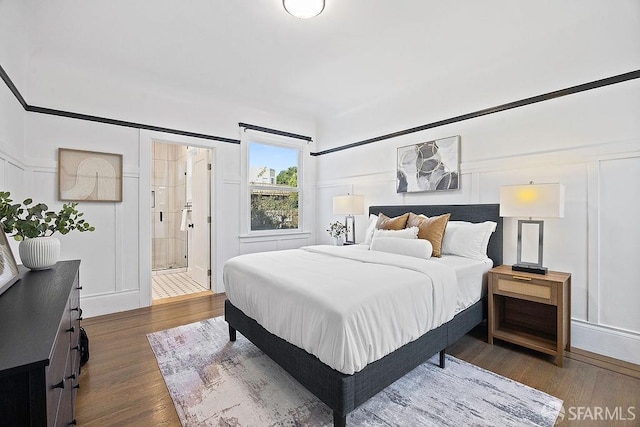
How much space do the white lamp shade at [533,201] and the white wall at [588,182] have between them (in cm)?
39

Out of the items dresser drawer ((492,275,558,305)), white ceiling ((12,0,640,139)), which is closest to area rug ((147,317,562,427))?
dresser drawer ((492,275,558,305))

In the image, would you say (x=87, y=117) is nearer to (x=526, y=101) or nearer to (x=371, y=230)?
(x=371, y=230)

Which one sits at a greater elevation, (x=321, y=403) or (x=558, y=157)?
(x=558, y=157)

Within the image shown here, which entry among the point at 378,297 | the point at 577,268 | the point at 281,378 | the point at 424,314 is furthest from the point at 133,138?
the point at 577,268

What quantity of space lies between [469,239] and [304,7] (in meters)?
2.55

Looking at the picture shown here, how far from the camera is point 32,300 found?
1299 millimetres

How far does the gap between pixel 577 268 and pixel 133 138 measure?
4.94 m

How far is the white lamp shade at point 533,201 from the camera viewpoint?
241cm

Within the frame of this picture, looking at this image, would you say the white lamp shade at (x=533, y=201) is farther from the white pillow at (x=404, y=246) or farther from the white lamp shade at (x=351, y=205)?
the white lamp shade at (x=351, y=205)

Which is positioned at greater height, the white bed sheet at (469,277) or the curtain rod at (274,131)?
the curtain rod at (274,131)

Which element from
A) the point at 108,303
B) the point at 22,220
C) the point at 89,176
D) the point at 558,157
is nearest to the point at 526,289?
the point at 558,157

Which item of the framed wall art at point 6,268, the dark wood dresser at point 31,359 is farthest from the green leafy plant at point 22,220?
the dark wood dresser at point 31,359

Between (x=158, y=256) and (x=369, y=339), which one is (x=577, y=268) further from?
(x=158, y=256)

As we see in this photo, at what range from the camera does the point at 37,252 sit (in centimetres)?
185
